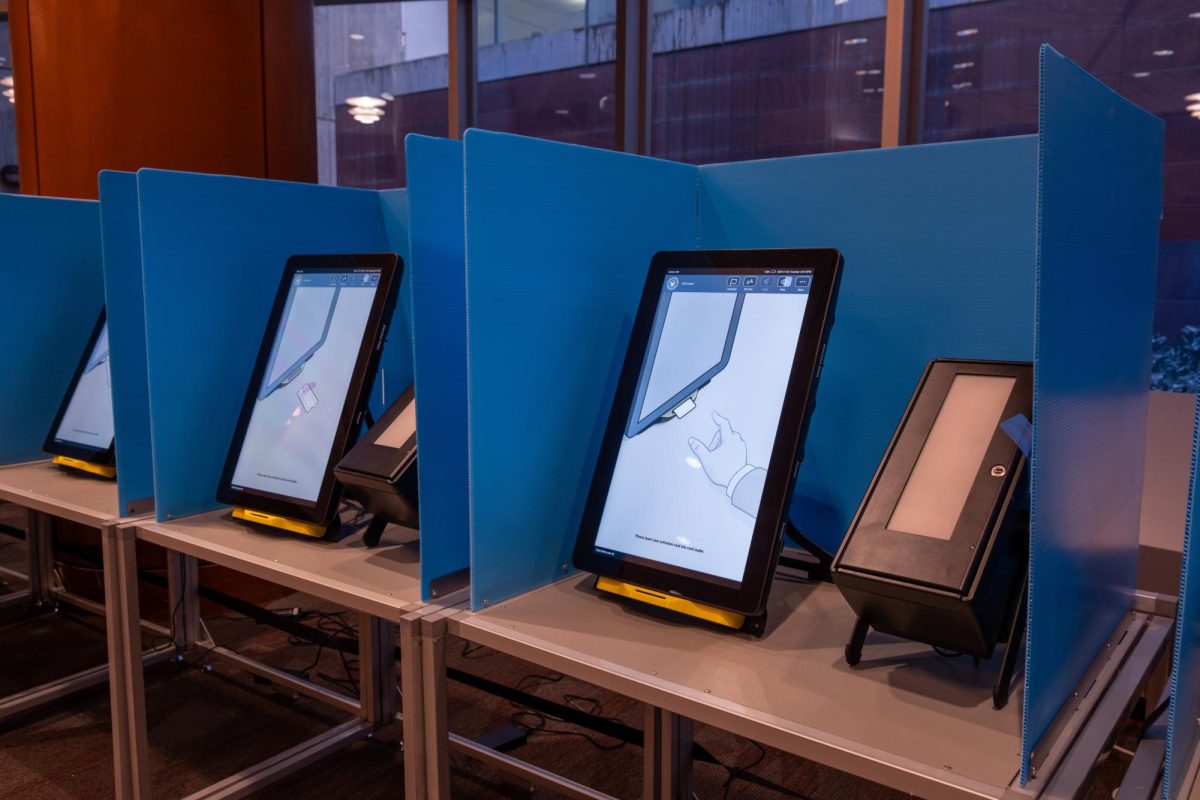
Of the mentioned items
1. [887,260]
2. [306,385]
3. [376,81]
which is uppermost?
[376,81]

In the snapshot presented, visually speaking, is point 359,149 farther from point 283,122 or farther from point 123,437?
point 123,437

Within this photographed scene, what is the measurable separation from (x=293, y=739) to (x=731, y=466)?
5.67 ft

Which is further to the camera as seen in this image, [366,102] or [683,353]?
[366,102]

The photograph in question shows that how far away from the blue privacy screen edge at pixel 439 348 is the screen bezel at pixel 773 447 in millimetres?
189

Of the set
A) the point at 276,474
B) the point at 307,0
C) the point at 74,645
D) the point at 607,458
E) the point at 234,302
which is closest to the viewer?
the point at 607,458

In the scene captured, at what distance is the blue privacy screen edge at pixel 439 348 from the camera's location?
1.24 meters

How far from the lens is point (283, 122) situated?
3.07 metres

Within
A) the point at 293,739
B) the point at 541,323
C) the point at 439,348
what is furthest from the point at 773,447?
the point at 293,739

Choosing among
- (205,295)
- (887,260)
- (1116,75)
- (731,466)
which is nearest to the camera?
(731,466)

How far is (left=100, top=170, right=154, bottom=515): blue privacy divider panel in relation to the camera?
1686 mm

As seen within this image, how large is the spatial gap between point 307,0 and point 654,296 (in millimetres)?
2433

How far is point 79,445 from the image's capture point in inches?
81.7

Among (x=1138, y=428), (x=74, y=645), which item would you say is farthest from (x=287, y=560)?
(x=74, y=645)

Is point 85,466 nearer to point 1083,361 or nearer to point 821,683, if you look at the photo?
point 821,683
